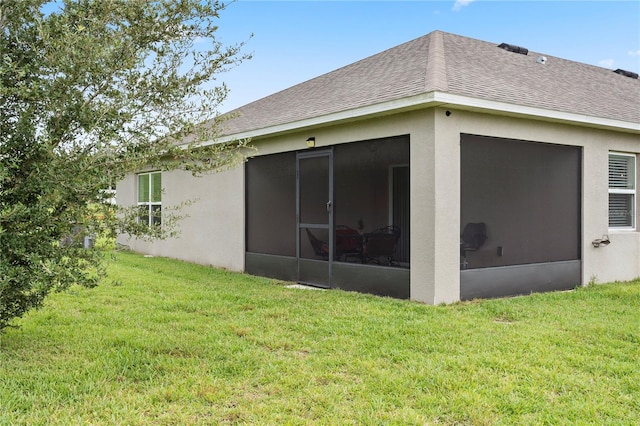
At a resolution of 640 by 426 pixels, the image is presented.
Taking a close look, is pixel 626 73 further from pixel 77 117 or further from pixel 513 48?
pixel 77 117

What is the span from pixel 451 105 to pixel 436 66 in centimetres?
121

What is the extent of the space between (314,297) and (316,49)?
931 centimetres

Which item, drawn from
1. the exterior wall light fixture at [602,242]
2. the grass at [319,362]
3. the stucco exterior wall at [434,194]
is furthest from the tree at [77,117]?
the exterior wall light fixture at [602,242]

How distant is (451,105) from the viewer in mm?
7074

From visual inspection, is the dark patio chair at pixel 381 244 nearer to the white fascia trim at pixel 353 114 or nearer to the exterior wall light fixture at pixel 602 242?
the white fascia trim at pixel 353 114

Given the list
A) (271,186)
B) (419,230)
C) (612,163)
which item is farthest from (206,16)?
(612,163)

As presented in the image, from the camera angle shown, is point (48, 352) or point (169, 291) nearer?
point (48, 352)

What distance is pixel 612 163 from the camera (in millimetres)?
9797

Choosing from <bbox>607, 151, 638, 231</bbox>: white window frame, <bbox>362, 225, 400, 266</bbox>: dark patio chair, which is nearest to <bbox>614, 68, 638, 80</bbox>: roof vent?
<bbox>607, 151, 638, 231</bbox>: white window frame

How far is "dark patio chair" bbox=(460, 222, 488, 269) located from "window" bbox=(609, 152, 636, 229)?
354cm

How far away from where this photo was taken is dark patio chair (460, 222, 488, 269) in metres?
7.52

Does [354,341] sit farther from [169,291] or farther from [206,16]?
[169,291]

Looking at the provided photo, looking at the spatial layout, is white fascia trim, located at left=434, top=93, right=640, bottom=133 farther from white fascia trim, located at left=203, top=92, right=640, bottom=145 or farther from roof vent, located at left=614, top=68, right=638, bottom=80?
roof vent, located at left=614, top=68, right=638, bottom=80

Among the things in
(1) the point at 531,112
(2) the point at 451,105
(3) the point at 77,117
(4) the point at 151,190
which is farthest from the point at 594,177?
(4) the point at 151,190
